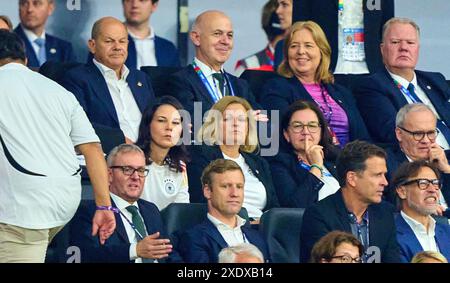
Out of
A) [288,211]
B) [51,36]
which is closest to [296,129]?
[288,211]

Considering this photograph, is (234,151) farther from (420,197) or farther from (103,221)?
(103,221)

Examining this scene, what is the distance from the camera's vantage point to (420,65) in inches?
389

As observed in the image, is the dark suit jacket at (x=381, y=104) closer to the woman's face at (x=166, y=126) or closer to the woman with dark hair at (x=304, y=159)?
the woman with dark hair at (x=304, y=159)

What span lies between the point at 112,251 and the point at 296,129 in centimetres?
155

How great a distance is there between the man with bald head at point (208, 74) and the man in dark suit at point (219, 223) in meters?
0.78

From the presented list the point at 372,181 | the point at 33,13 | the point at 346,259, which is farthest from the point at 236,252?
the point at 33,13

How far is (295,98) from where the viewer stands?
8.22 meters

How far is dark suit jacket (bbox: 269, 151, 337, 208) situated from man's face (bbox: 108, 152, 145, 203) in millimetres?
975

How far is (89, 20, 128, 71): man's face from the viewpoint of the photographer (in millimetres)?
8055

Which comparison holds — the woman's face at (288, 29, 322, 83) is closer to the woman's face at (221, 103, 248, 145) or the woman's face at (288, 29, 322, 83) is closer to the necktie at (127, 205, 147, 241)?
the woman's face at (221, 103, 248, 145)

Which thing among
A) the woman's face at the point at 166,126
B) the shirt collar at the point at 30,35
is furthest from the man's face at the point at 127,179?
the shirt collar at the point at 30,35

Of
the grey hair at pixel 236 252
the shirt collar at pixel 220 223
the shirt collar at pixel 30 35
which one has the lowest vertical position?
the grey hair at pixel 236 252

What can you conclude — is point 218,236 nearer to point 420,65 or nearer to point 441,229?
point 441,229

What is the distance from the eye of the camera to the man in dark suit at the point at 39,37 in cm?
876
